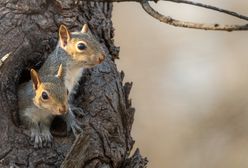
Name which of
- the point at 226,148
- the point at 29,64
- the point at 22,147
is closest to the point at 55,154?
the point at 22,147

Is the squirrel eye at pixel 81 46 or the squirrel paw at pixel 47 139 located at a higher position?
the squirrel eye at pixel 81 46

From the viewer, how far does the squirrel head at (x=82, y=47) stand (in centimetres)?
327

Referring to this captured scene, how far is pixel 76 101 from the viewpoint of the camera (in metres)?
3.41

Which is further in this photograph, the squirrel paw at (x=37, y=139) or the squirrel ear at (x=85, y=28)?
the squirrel ear at (x=85, y=28)

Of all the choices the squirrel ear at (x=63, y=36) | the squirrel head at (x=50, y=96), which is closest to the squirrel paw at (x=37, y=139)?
the squirrel head at (x=50, y=96)

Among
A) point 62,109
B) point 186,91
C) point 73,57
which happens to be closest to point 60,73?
point 73,57

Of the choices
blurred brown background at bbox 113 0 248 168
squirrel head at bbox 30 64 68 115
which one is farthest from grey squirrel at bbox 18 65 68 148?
blurred brown background at bbox 113 0 248 168

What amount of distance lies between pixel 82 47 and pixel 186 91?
2.77 meters

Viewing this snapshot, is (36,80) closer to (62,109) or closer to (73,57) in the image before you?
(62,109)

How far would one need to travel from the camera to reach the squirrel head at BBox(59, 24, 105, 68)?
3.27 m

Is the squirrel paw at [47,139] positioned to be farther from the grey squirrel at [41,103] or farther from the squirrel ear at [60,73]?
the squirrel ear at [60,73]

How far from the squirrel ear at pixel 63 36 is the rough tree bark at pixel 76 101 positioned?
0.10 metres

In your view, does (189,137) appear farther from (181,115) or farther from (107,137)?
(107,137)

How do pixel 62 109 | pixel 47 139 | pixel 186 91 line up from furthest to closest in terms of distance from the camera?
pixel 186 91
pixel 47 139
pixel 62 109
